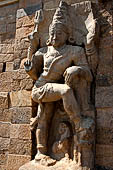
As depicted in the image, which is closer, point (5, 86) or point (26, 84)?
point (26, 84)

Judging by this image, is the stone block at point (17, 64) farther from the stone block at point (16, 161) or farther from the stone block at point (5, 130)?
the stone block at point (16, 161)

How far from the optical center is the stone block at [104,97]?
274 centimetres

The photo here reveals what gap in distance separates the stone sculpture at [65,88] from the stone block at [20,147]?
28 cm

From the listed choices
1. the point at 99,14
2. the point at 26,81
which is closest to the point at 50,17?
the point at 99,14

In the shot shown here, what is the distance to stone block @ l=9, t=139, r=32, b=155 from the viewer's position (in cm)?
320

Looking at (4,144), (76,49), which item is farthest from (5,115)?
(76,49)

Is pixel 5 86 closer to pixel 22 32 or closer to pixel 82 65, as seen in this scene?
pixel 22 32

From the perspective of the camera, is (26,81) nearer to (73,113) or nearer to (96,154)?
(73,113)

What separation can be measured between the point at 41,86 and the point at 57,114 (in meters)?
0.46

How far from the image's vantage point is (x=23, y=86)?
11.5 feet

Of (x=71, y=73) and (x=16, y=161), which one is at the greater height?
(x=71, y=73)

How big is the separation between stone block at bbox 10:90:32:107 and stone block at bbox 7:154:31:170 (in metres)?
0.77

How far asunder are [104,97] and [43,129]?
3.04 feet

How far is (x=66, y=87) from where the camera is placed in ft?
9.11
